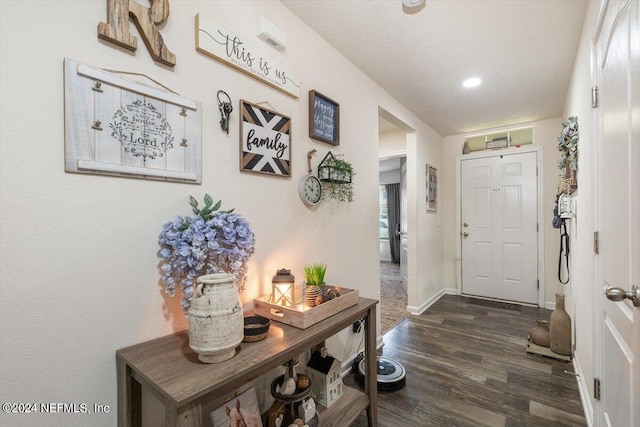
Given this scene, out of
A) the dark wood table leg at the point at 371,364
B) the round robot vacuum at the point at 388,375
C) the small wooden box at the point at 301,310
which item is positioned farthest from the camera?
the round robot vacuum at the point at 388,375

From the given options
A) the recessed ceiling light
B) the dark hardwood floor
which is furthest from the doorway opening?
the recessed ceiling light

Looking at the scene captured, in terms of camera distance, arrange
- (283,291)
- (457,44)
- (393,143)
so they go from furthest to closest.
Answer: (393,143) < (457,44) < (283,291)

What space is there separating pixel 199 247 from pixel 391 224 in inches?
269

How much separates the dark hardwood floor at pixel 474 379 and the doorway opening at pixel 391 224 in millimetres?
476

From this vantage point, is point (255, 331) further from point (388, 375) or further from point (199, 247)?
point (388, 375)

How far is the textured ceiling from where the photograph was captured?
5.58 ft

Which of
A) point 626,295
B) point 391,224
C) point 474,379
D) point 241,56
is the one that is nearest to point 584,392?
point 474,379

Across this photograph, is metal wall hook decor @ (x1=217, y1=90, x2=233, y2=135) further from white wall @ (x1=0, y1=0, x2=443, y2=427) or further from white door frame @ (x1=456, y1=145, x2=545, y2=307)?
white door frame @ (x1=456, y1=145, x2=545, y2=307)

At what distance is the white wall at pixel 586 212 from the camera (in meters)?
1.57

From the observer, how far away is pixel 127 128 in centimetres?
104

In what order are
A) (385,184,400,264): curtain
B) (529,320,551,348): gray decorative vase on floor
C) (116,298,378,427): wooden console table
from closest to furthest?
(116,298,378,427): wooden console table → (529,320,551,348): gray decorative vase on floor → (385,184,400,264): curtain

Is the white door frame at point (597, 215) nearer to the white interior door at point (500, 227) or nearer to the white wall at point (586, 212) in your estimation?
the white wall at point (586, 212)

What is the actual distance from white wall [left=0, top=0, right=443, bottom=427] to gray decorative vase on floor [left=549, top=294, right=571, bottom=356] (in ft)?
8.04

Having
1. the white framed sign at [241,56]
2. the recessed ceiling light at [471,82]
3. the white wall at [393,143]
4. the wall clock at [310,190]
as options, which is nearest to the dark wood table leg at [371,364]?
the wall clock at [310,190]
